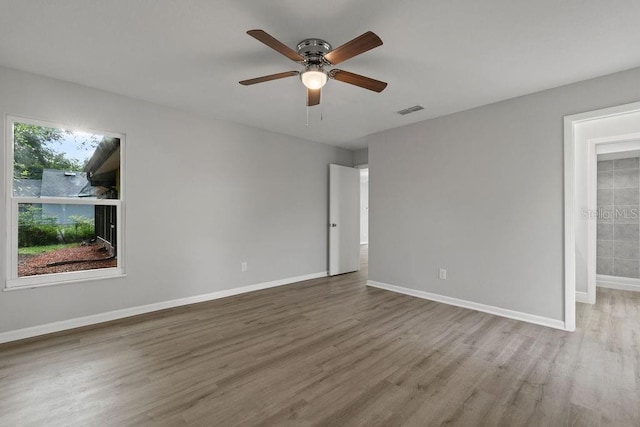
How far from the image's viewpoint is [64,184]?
3.07m

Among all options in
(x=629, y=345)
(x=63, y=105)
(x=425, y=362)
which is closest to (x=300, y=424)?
(x=425, y=362)

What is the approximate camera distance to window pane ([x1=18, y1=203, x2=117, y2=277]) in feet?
9.44

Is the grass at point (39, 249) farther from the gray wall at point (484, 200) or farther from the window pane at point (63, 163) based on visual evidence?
the gray wall at point (484, 200)

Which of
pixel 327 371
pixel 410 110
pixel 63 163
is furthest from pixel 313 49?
pixel 63 163

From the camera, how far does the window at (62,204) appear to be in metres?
2.83

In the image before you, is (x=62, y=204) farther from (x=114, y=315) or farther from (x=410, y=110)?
(x=410, y=110)

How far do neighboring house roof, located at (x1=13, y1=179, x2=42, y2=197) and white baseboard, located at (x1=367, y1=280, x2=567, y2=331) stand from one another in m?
4.44

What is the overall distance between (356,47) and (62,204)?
133 inches

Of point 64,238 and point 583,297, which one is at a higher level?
point 64,238

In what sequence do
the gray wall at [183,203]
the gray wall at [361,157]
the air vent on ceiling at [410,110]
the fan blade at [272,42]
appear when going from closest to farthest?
the fan blade at [272,42] < the gray wall at [183,203] < the air vent on ceiling at [410,110] < the gray wall at [361,157]

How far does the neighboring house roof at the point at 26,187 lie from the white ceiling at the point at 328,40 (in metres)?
1.08

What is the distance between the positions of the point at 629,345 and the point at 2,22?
5795 mm

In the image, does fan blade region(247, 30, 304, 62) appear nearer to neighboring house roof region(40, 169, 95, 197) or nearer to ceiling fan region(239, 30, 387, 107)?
ceiling fan region(239, 30, 387, 107)

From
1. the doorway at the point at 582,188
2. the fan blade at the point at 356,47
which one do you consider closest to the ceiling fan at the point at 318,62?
the fan blade at the point at 356,47
